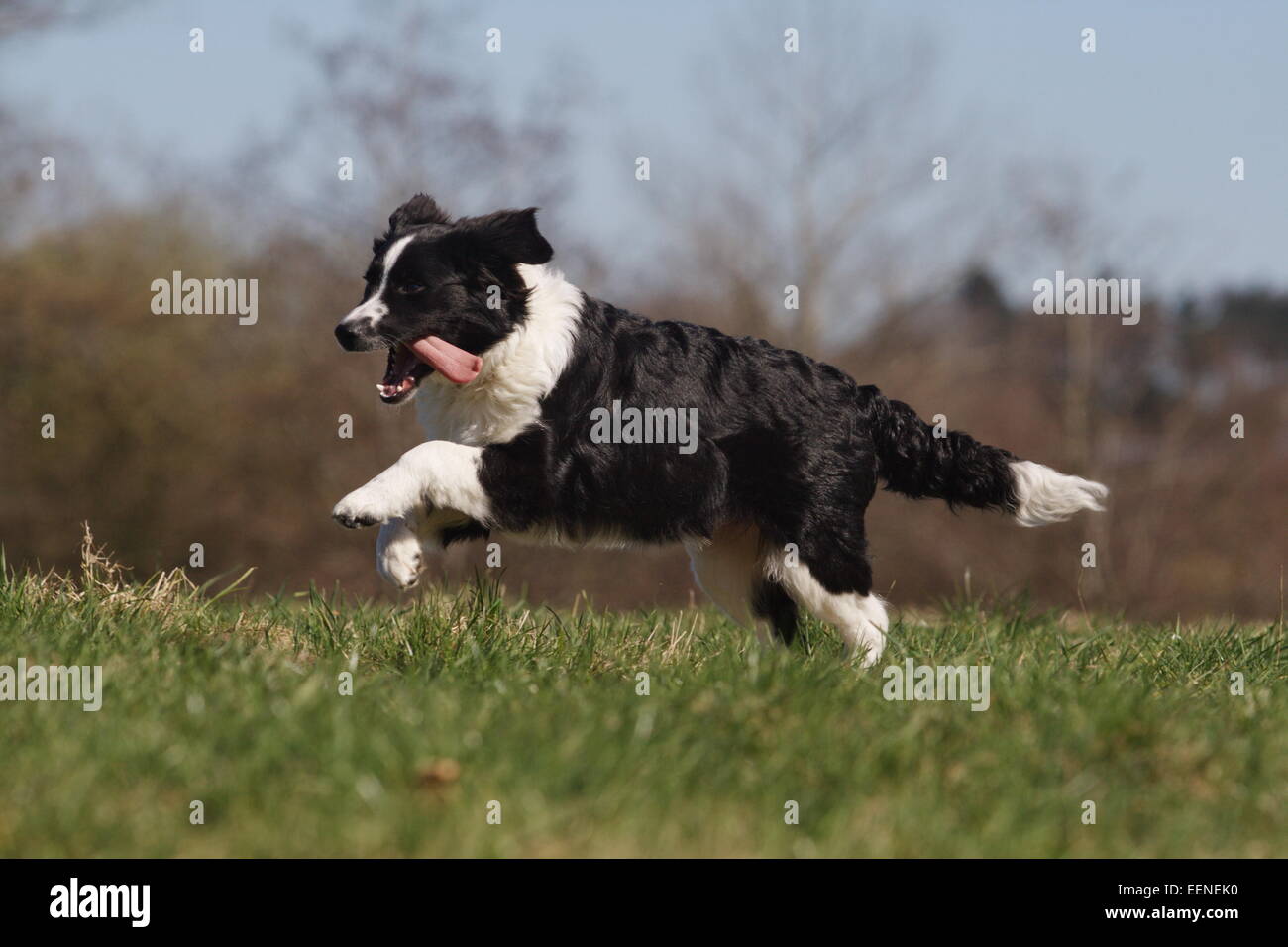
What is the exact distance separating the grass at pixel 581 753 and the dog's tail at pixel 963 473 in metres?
0.98

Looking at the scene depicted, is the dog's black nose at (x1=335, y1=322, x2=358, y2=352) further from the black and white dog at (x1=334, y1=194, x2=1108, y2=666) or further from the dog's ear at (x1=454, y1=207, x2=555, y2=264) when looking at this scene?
the dog's ear at (x1=454, y1=207, x2=555, y2=264)

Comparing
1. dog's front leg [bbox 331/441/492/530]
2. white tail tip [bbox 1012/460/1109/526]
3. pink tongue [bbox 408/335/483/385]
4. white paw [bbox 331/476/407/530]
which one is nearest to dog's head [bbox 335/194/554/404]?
pink tongue [bbox 408/335/483/385]

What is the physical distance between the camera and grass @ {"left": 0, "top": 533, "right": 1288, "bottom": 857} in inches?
125

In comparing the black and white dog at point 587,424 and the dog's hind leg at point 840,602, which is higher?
the black and white dog at point 587,424

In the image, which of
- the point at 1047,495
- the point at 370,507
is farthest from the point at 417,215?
the point at 1047,495

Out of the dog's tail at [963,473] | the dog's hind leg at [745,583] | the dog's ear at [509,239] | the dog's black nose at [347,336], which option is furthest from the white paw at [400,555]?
the dog's tail at [963,473]

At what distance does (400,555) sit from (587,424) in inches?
35.6

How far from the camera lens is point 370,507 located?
4988mm

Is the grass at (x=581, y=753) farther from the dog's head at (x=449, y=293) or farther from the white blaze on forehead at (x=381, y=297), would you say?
the white blaze on forehead at (x=381, y=297)

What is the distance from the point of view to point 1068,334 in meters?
27.7

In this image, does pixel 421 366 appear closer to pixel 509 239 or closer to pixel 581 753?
pixel 509 239

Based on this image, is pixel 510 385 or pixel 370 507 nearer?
pixel 370 507

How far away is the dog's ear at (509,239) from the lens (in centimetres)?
555
